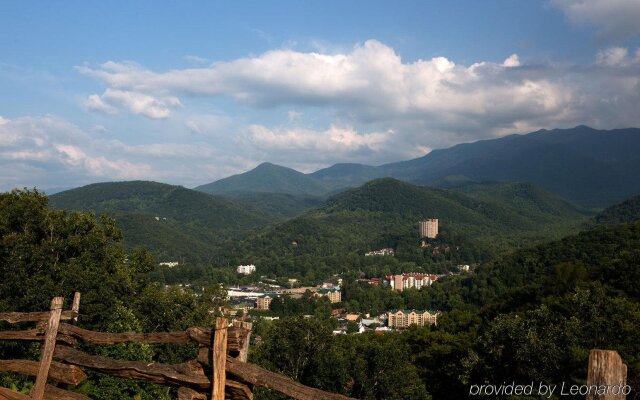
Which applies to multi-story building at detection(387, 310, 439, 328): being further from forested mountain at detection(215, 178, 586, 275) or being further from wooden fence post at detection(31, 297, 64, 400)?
wooden fence post at detection(31, 297, 64, 400)

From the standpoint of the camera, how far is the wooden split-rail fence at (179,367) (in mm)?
3938

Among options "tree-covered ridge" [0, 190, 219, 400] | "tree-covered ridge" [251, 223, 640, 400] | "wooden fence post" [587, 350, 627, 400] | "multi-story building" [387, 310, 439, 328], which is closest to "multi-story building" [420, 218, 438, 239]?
"multi-story building" [387, 310, 439, 328]

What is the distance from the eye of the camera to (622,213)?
114m

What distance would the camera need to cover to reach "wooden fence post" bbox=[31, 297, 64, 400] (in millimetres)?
4696

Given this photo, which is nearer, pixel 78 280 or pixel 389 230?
pixel 78 280

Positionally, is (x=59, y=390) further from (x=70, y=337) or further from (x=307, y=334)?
(x=307, y=334)

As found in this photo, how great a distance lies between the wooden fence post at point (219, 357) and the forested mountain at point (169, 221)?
398ft

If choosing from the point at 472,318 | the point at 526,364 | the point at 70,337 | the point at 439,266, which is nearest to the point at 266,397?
the point at 526,364

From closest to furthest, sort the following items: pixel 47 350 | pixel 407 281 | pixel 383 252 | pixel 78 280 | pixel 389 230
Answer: pixel 47 350 → pixel 78 280 → pixel 407 281 → pixel 383 252 → pixel 389 230

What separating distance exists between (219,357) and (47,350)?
2.06m

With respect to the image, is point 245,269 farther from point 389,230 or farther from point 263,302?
point 389,230

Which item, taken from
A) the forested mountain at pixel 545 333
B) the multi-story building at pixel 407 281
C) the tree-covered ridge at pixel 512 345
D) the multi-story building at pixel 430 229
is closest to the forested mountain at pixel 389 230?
the multi-story building at pixel 430 229

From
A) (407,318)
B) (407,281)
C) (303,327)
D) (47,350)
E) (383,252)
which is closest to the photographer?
(47,350)

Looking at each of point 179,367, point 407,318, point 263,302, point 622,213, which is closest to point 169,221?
point 263,302
